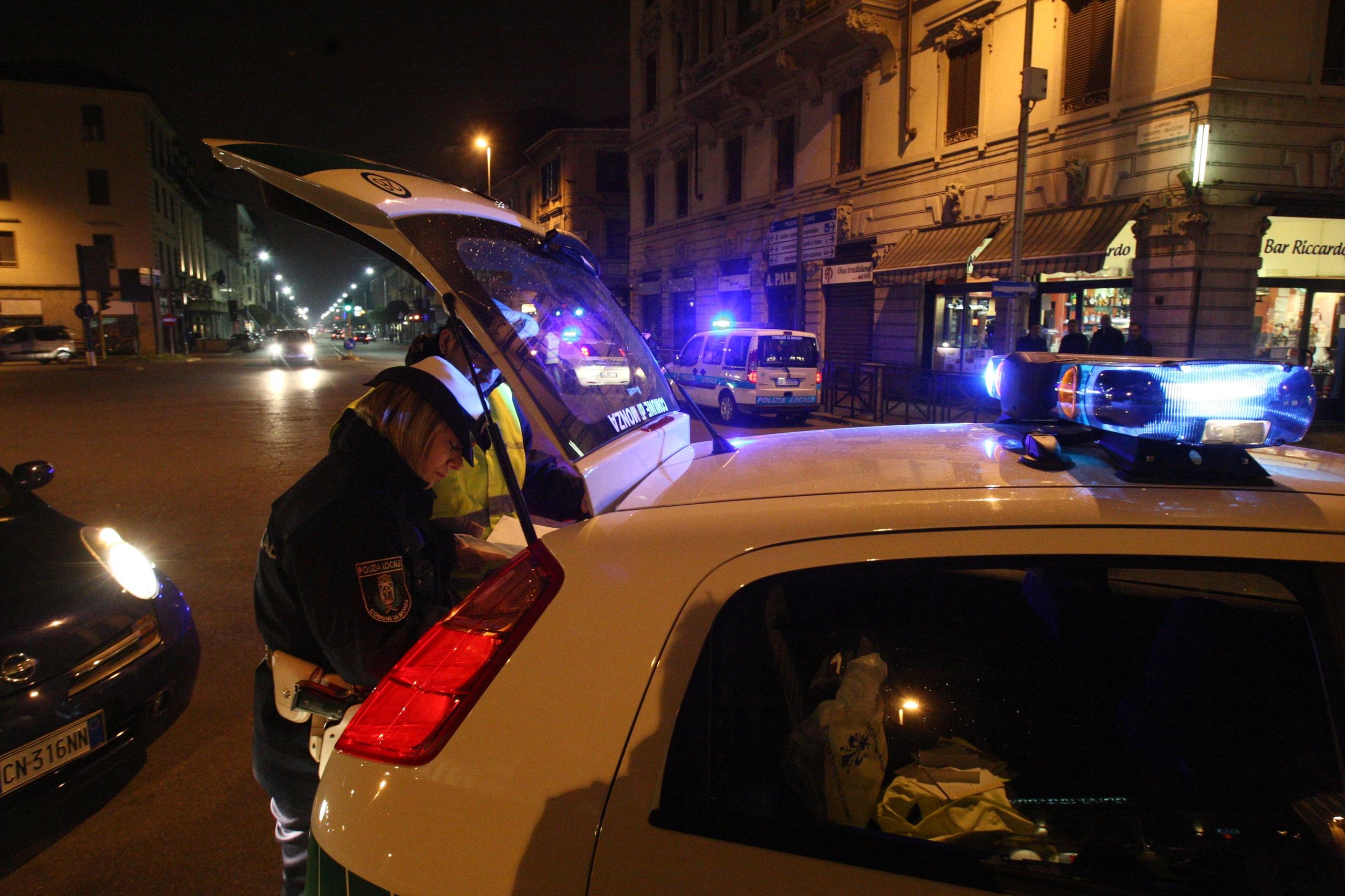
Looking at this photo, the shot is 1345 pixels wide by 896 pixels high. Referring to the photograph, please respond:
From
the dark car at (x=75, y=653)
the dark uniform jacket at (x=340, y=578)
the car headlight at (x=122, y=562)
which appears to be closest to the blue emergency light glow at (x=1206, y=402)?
the dark uniform jacket at (x=340, y=578)

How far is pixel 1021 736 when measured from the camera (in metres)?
1.55

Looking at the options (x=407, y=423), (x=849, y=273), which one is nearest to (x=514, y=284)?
(x=407, y=423)

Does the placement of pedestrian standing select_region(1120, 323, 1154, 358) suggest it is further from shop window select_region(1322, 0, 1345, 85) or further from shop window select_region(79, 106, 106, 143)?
shop window select_region(79, 106, 106, 143)

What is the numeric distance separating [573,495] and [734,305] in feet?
84.9

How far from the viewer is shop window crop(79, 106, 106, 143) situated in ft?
150

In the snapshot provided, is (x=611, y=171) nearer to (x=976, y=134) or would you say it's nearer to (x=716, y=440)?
(x=976, y=134)

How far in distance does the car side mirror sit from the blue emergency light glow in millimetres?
4545

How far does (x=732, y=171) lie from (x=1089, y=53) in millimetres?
13239

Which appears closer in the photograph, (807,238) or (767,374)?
(767,374)

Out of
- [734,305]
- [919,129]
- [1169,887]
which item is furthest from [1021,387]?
[734,305]

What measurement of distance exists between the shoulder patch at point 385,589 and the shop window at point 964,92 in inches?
737

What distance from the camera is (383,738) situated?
129 cm

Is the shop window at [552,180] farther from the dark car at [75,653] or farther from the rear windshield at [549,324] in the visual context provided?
the rear windshield at [549,324]

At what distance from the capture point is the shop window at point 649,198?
32125 millimetres
